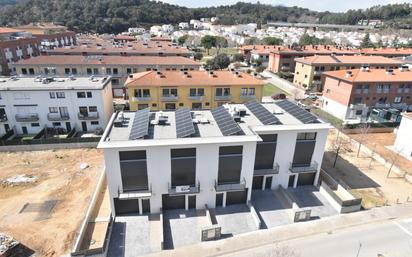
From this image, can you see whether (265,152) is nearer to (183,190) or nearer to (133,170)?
(183,190)

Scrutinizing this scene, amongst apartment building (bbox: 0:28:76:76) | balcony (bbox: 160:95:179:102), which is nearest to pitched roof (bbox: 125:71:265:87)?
balcony (bbox: 160:95:179:102)

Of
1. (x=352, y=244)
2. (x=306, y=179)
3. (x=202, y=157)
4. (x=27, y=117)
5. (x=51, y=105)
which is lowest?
(x=352, y=244)

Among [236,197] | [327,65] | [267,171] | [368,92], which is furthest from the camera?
[327,65]

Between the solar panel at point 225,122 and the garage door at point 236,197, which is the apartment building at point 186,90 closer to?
the solar panel at point 225,122

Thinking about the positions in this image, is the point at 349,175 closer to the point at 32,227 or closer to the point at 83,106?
the point at 32,227

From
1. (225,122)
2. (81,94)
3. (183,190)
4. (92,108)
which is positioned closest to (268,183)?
(225,122)

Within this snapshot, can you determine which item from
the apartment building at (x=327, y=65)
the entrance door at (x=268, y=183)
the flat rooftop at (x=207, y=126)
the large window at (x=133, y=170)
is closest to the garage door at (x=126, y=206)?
the large window at (x=133, y=170)

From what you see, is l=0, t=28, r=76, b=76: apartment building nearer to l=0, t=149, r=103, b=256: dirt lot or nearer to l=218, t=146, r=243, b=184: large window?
l=0, t=149, r=103, b=256: dirt lot
